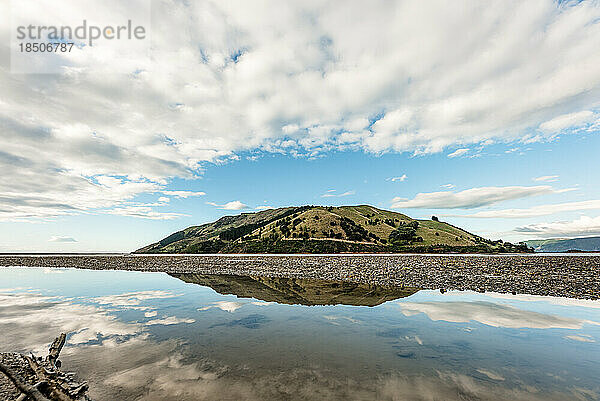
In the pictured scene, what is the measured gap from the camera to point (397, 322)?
18.3 meters

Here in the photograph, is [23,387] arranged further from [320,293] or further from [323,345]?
[320,293]

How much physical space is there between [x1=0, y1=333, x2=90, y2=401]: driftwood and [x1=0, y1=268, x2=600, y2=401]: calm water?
0.52 meters

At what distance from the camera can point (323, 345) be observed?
14328mm

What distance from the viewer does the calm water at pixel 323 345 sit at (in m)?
9.81

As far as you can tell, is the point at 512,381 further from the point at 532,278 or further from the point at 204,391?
the point at 532,278

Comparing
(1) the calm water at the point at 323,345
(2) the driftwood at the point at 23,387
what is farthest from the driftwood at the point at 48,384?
(1) the calm water at the point at 323,345

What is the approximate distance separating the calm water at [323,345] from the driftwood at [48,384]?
52 cm

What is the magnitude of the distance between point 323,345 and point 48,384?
1105cm

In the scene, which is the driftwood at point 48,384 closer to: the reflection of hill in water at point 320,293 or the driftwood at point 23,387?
the driftwood at point 23,387

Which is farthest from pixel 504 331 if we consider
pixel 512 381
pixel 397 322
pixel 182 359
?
pixel 182 359

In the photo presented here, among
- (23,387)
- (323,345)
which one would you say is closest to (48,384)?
(23,387)

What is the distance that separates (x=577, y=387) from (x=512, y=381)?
2063 mm

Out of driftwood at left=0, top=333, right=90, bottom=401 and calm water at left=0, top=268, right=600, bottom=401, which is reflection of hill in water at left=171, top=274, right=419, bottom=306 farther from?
driftwood at left=0, top=333, right=90, bottom=401

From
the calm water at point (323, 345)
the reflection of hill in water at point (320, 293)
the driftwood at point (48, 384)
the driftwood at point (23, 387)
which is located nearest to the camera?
the driftwood at point (23, 387)
